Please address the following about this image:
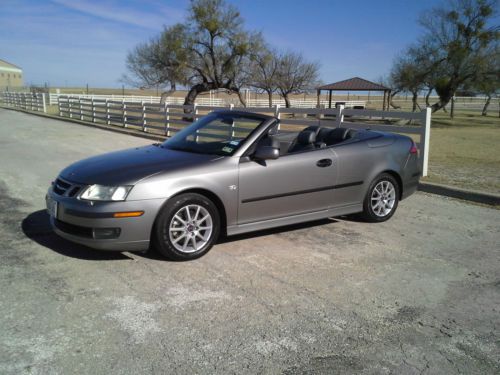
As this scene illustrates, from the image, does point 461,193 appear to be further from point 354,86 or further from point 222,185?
point 354,86

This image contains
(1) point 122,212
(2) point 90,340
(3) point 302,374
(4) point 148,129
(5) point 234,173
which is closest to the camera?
(3) point 302,374

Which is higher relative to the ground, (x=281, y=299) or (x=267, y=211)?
(x=267, y=211)

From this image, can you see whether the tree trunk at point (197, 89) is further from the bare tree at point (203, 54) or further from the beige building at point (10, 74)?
the beige building at point (10, 74)

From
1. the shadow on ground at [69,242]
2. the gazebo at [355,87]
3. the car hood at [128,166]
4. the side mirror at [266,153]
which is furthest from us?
the gazebo at [355,87]

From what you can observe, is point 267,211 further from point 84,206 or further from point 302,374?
point 302,374

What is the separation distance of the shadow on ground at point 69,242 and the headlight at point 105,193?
2.13ft

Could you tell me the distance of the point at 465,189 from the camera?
7.48 meters

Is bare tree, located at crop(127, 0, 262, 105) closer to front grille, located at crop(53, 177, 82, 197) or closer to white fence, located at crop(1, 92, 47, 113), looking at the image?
white fence, located at crop(1, 92, 47, 113)

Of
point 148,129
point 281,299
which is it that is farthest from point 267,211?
point 148,129

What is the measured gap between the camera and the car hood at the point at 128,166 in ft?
13.7

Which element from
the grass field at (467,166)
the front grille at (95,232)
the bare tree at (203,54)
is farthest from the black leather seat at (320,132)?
the bare tree at (203,54)

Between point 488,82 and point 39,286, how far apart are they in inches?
1247

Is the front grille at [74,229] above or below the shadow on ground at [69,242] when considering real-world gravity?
above

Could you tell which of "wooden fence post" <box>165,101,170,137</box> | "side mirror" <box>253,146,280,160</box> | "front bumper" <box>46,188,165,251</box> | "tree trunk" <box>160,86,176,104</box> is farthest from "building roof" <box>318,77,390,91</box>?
"front bumper" <box>46,188,165,251</box>
